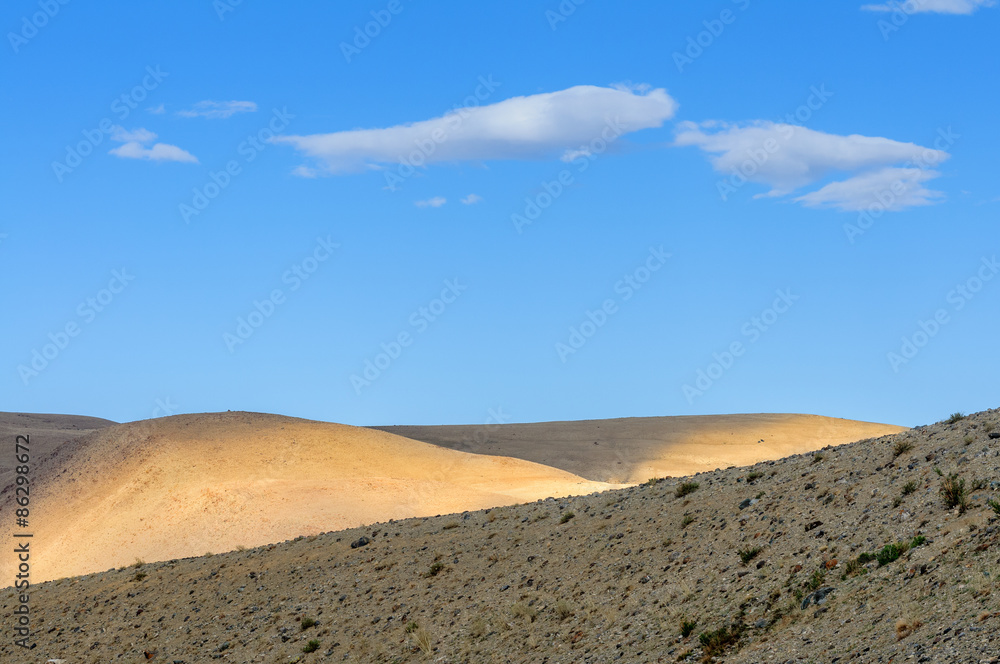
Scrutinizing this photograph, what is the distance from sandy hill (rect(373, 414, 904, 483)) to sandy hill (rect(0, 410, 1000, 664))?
3996 centimetres

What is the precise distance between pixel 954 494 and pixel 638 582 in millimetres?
5432

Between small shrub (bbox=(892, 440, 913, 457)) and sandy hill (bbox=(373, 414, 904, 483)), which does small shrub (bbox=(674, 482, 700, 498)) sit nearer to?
small shrub (bbox=(892, 440, 913, 457))

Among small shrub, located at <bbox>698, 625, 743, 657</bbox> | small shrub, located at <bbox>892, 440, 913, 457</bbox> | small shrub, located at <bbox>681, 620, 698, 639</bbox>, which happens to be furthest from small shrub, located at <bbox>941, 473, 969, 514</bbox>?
small shrub, located at <bbox>681, 620, 698, 639</bbox>

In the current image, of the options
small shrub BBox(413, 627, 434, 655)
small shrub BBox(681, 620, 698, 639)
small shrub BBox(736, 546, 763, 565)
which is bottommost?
small shrub BBox(681, 620, 698, 639)

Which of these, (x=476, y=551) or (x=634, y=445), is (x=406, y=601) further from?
(x=634, y=445)

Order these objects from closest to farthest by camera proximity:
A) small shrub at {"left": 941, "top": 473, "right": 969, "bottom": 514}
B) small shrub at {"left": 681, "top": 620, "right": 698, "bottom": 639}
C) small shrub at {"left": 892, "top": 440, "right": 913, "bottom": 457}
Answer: small shrub at {"left": 681, "top": 620, "right": 698, "bottom": 639}
small shrub at {"left": 941, "top": 473, "right": 969, "bottom": 514}
small shrub at {"left": 892, "top": 440, "right": 913, "bottom": 457}

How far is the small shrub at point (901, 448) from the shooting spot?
17.7 metres

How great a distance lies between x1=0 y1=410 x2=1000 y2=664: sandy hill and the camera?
40.6ft

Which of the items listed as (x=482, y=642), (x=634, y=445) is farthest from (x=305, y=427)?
(x=482, y=642)

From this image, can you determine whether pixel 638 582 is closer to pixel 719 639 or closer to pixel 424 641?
pixel 719 639

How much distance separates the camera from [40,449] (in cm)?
5506

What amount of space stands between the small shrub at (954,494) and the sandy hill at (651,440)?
46.8 m

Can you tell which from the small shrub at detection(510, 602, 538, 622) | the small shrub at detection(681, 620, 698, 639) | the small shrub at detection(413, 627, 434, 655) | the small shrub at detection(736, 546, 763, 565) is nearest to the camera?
the small shrub at detection(681, 620, 698, 639)

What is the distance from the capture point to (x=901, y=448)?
17.8 metres
